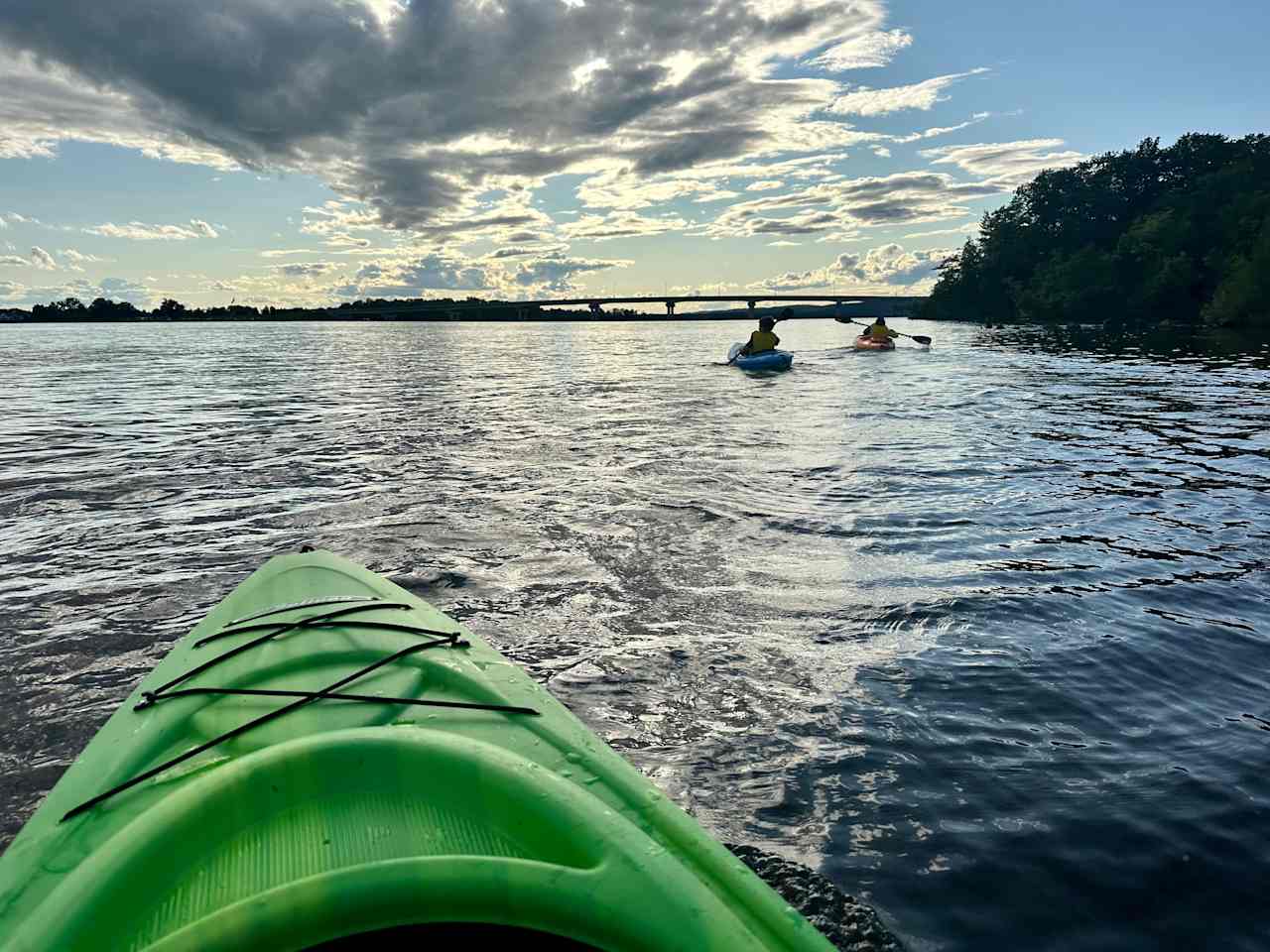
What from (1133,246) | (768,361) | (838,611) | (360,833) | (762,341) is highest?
(1133,246)

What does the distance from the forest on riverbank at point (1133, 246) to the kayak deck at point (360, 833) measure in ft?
233

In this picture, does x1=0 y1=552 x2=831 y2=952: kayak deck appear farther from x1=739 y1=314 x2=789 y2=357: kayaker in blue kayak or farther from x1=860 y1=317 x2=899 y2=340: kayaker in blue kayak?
x1=860 y1=317 x2=899 y2=340: kayaker in blue kayak

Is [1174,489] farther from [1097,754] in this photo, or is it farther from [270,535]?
[270,535]

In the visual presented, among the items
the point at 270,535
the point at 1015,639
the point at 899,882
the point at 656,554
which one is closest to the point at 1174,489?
the point at 1015,639

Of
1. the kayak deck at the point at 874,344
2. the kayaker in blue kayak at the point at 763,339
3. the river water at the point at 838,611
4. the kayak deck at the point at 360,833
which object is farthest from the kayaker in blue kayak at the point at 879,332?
the kayak deck at the point at 360,833

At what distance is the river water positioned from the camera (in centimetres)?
341

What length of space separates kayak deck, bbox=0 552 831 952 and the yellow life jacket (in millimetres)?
26413

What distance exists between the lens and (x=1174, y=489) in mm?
9648

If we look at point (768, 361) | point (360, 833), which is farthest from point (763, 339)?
point (360, 833)

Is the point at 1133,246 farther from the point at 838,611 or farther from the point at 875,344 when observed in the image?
the point at 838,611

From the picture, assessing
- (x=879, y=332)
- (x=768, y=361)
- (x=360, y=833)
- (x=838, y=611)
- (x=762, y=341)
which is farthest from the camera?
(x=879, y=332)

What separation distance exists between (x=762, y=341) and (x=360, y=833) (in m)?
27.7

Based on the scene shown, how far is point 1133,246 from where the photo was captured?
76375mm

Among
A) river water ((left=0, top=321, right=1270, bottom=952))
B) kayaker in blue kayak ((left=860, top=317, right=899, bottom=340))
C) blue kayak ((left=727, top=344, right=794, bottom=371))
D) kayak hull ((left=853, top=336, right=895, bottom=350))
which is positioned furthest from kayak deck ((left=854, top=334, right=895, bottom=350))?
river water ((left=0, top=321, right=1270, bottom=952))
